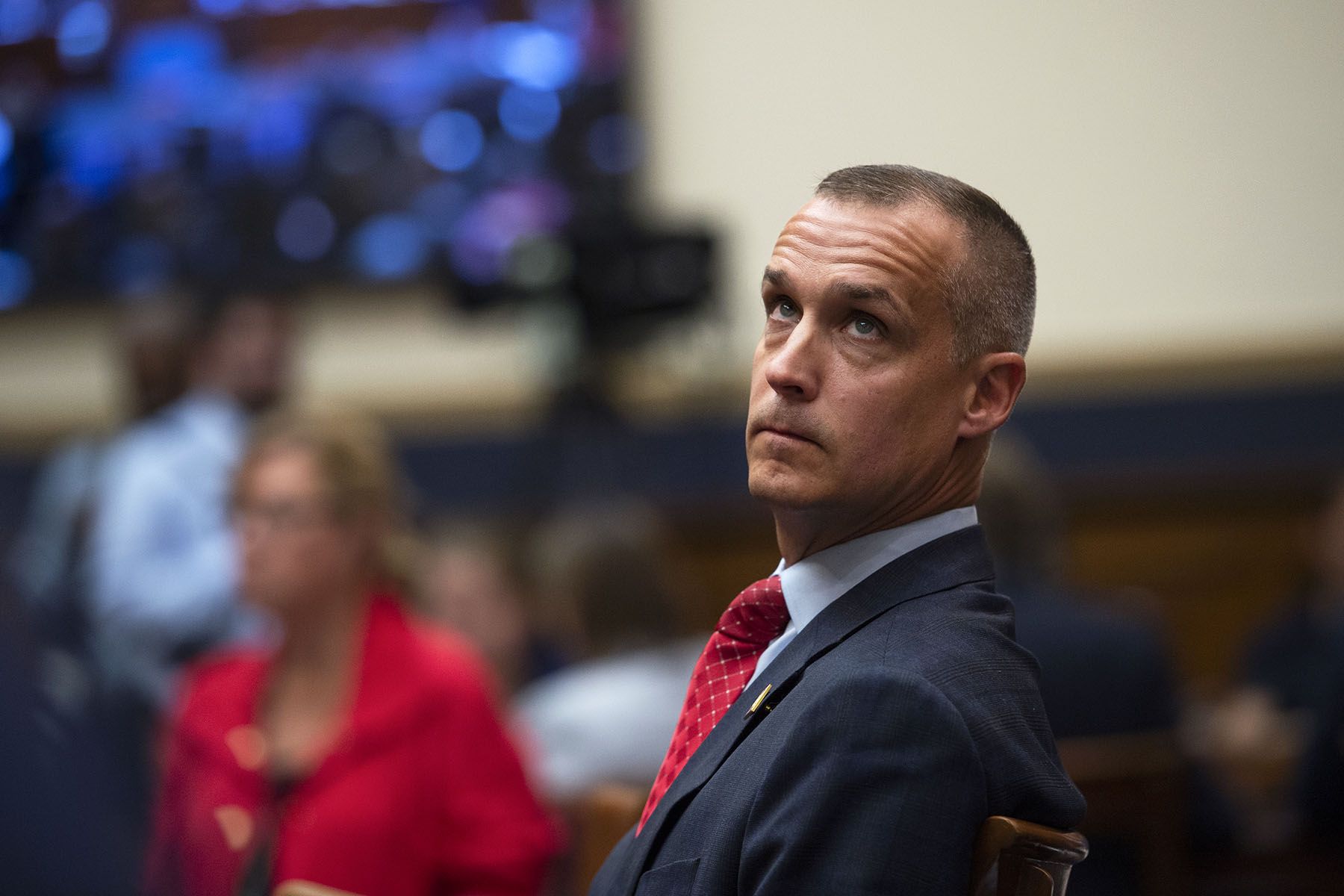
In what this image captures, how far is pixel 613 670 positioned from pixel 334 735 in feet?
2.08

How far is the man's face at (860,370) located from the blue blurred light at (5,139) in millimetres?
4673

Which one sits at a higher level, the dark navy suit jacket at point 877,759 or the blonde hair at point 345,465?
the dark navy suit jacket at point 877,759

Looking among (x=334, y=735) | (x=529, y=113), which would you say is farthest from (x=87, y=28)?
(x=334, y=735)

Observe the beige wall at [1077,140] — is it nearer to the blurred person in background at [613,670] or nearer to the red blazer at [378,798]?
the blurred person in background at [613,670]

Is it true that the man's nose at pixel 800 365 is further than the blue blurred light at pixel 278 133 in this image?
No

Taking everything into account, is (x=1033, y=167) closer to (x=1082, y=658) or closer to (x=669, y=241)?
(x=669, y=241)

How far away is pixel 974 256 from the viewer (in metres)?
1.01

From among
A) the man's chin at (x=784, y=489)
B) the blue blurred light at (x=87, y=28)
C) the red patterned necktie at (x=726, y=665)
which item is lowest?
the red patterned necktie at (x=726, y=665)

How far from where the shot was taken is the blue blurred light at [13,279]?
5.01 metres

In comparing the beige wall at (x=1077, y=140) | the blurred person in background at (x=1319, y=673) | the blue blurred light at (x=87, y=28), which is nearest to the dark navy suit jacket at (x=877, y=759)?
the blurred person in background at (x=1319, y=673)

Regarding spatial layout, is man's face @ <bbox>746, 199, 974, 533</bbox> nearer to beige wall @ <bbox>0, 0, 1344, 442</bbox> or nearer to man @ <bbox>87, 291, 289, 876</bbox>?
man @ <bbox>87, 291, 289, 876</bbox>

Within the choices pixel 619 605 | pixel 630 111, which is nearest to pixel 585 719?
pixel 619 605

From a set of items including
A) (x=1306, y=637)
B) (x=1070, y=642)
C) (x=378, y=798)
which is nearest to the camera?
(x=378, y=798)

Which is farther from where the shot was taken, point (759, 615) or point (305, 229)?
point (305, 229)
